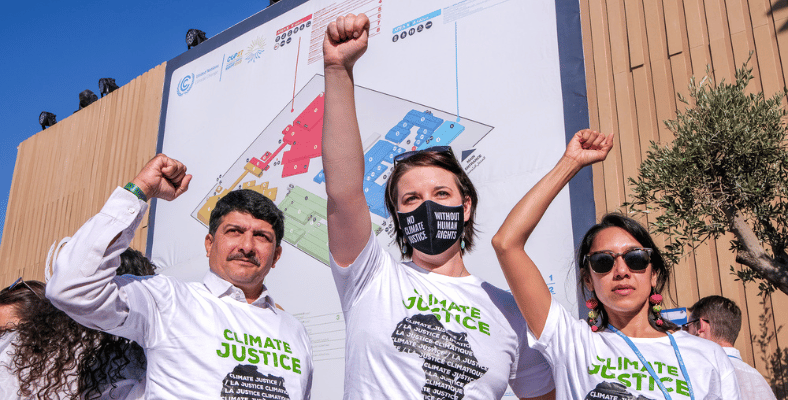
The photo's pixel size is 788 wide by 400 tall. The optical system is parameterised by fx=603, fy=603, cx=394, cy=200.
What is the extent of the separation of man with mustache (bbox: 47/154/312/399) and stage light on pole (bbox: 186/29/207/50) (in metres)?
6.42

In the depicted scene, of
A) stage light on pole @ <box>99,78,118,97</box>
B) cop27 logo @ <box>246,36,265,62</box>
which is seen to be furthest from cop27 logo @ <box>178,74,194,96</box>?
stage light on pole @ <box>99,78,118,97</box>

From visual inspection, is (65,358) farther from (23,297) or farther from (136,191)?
(136,191)

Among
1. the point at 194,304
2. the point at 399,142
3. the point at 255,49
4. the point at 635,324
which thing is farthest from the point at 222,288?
the point at 255,49

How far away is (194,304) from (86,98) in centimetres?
881

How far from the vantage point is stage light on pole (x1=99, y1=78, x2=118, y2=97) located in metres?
9.07

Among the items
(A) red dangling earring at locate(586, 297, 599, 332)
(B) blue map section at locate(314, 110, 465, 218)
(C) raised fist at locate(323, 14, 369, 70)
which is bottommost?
(A) red dangling earring at locate(586, 297, 599, 332)

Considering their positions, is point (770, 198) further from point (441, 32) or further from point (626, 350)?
point (441, 32)

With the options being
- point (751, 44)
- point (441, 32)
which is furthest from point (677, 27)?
point (441, 32)

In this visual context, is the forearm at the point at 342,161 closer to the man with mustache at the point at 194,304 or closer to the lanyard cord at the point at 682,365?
the man with mustache at the point at 194,304

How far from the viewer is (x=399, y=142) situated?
5059 mm

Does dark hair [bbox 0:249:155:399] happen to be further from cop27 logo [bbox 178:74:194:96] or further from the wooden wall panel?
cop27 logo [bbox 178:74:194:96]

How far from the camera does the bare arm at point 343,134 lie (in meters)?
1.49

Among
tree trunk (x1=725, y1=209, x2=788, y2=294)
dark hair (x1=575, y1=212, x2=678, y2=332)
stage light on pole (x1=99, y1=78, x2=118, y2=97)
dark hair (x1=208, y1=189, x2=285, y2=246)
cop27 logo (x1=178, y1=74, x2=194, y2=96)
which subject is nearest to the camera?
dark hair (x1=575, y1=212, x2=678, y2=332)

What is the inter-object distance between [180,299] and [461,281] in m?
0.91
